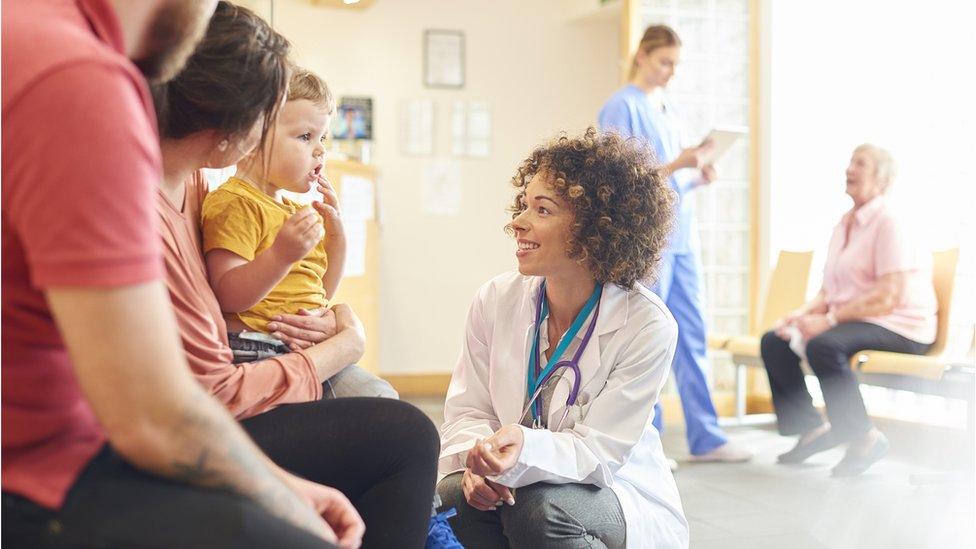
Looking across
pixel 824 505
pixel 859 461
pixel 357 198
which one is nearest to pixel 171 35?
pixel 824 505

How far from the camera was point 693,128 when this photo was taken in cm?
543

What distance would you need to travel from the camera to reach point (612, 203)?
2.01 metres

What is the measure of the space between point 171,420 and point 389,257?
577 centimetres

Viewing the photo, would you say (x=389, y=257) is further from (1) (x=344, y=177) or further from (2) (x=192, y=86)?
(2) (x=192, y=86)

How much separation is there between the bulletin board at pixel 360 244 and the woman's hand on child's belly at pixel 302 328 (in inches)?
146

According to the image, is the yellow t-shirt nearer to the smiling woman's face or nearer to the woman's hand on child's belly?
the woman's hand on child's belly

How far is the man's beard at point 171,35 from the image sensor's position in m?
0.98

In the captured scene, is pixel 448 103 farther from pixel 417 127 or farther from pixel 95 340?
pixel 95 340

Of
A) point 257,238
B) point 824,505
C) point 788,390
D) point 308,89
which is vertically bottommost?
point 824,505

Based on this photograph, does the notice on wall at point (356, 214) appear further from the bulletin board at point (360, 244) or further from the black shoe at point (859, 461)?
the black shoe at point (859, 461)

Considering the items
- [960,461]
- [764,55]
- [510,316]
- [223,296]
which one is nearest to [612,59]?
[764,55]

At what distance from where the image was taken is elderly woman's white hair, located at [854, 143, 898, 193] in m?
4.21

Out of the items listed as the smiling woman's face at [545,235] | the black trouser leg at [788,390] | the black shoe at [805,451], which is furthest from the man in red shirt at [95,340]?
the black trouser leg at [788,390]

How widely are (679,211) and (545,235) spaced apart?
1.97m
